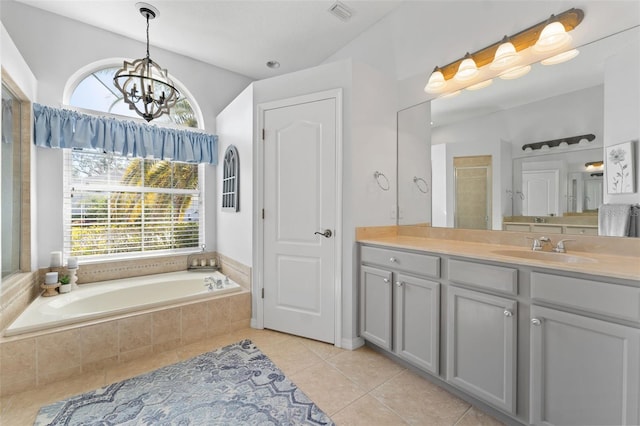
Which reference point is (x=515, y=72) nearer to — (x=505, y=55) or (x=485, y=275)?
(x=505, y=55)

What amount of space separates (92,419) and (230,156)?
247cm

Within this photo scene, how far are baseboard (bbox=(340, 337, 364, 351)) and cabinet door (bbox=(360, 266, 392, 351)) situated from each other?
78mm

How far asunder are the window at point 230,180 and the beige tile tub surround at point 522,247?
1504mm

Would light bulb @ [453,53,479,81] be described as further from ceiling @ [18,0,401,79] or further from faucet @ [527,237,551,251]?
faucet @ [527,237,551,251]

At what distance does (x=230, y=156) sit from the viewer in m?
3.19

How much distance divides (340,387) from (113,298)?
238 cm

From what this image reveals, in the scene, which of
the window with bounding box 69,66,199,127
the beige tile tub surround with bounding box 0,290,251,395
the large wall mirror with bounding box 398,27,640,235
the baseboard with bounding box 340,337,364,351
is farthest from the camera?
the window with bounding box 69,66,199,127

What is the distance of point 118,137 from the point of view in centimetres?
288

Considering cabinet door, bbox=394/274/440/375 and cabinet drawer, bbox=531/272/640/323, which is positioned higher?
cabinet drawer, bbox=531/272/640/323

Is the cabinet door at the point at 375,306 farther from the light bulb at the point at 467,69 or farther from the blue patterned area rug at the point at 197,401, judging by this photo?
the light bulb at the point at 467,69

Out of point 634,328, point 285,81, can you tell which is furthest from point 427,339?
point 285,81

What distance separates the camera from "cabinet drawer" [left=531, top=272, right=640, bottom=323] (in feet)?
3.61

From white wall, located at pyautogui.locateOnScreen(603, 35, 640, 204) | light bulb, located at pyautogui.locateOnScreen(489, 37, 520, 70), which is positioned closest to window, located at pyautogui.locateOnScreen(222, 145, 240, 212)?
light bulb, located at pyautogui.locateOnScreen(489, 37, 520, 70)

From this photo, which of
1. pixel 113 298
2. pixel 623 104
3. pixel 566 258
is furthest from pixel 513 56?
pixel 113 298
